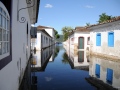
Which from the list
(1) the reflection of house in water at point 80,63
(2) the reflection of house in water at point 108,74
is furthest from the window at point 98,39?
(2) the reflection of house in water at point 108,74

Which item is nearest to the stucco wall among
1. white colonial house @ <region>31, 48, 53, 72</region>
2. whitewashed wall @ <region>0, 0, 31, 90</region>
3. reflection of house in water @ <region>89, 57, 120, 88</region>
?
reflection of house in water @ <region>89, 57, 120, 88</region>

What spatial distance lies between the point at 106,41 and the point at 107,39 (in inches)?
12.8

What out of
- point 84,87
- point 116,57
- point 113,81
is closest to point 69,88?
point 84,87

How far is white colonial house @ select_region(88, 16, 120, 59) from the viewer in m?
14.3

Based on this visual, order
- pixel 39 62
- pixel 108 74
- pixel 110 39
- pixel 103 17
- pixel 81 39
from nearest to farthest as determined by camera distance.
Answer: pixel 108 74 < pixel 39 62 < pixel 110 39 < pixel 81 39 < pixel 103 17

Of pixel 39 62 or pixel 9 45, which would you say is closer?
pixel 9 45

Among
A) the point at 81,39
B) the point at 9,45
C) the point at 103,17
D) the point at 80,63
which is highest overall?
the point at 103,17

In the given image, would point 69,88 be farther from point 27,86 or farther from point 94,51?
point 94,51

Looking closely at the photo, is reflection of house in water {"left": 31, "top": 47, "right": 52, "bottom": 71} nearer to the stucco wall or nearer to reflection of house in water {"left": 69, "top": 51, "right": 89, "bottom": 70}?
reflection of house in water {"left": 69, "top": 51, "right": 89, "bottom": 70}

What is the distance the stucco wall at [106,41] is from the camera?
1423 cm

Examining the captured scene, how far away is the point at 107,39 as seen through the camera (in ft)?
53.1

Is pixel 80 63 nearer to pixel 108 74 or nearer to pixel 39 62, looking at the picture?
pixel 39 62

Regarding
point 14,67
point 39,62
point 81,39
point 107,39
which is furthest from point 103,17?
point 14,67

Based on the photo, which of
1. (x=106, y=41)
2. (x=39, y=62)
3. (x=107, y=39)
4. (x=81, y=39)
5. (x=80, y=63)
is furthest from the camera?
(x=81, y=39)
